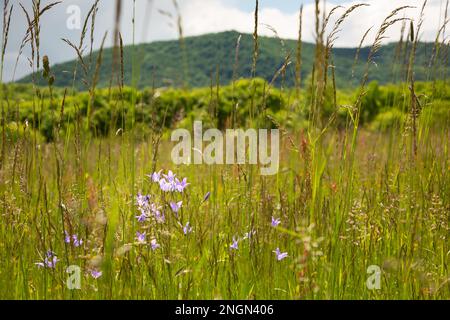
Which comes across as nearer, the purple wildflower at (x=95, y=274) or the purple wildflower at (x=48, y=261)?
the purple wildflower at (x=48, y=261)

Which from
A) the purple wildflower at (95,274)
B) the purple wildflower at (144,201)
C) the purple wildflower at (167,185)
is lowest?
the purple wildflower at (95,274)

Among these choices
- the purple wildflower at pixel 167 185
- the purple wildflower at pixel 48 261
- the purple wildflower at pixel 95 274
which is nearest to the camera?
the purple wildflower at pixel 48 261

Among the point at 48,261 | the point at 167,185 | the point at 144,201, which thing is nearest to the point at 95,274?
the point at 48,261

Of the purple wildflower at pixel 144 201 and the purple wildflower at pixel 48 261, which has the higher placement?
the purple wildflower at pixel 144 201

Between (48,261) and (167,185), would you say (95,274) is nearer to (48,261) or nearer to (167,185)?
(48,261)

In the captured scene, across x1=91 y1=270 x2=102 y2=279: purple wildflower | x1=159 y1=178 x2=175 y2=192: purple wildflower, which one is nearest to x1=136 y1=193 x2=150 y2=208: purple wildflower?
x1=159 y1=178 x2=175 y2=192: purple wildflower

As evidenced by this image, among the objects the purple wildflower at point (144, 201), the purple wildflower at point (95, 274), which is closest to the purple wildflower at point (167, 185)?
the purple wildflower at point (144, 201)

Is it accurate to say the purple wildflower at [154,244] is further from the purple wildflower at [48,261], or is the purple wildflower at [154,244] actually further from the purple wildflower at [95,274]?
the purple wildflower at [48,261]

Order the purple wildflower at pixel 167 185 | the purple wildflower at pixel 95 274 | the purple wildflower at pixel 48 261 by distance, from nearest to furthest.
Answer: the purple wildflower at pixel 48 261 → the purple wildflower at pixel 95 274 → the purple wildflower at pixel 167 185

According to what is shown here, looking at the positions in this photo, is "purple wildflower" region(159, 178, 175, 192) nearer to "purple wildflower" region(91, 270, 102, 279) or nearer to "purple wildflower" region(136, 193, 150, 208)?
"purple wildflower" region(136, 193, 150, 208)
